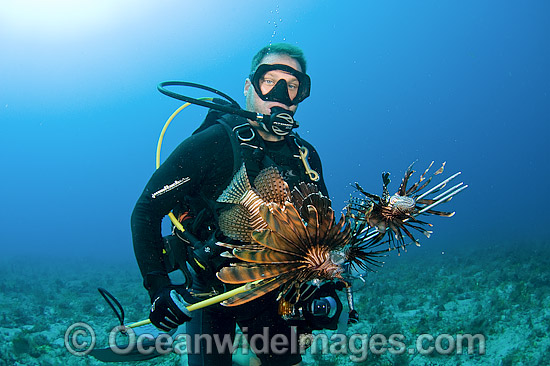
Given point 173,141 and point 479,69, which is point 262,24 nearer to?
point 173,141

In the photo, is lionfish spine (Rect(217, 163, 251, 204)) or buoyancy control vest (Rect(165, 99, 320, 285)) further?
buoyancy control vest (Rect(165, 99, 320, 285))

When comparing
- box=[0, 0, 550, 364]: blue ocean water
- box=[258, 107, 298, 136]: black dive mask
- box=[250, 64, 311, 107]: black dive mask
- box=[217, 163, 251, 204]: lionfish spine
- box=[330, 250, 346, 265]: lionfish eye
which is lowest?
box=[330, 250, 346, 265]: lionfish eye

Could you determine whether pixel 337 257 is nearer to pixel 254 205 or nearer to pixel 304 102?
pixel 254 205

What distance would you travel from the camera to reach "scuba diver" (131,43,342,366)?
231 centimetres

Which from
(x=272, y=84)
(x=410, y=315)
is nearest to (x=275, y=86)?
(x=272, y=84)

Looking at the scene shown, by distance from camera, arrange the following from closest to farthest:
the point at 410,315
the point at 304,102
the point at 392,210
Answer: the point at 392,210, the point at 410,315, the point at 304,102

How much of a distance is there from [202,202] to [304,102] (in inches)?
4262

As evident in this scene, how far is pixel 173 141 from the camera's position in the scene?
107 m

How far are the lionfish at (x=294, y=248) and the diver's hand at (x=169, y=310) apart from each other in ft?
3.25

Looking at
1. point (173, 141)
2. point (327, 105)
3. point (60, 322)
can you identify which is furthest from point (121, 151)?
point (60, 322)

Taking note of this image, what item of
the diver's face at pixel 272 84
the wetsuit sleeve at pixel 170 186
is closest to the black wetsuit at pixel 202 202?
the wetsuit sleeve at pixel 170 186

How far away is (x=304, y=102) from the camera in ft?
351
